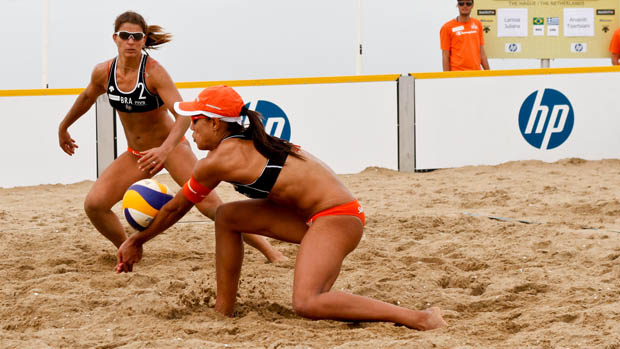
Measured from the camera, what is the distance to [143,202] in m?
5.23

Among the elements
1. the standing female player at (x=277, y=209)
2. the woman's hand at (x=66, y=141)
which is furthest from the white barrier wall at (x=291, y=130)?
the standing female player at (x=277, y=209)

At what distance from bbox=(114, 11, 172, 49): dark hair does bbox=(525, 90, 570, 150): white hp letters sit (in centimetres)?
636

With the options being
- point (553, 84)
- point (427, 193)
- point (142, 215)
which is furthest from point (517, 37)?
point (142, 215)

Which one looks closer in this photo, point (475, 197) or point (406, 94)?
point (475, 197)

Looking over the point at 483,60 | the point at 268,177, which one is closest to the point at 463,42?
the point at 483,60

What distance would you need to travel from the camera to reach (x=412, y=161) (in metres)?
10.8

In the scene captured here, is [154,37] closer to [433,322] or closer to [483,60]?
[433,322]

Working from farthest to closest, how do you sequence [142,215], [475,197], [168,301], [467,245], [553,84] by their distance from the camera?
1. [553,84]
2. [475,197]
3. [467,245]
4. [142,215]
5. [168,301]

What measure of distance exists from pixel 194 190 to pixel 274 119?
614 cm

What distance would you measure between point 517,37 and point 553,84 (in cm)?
103

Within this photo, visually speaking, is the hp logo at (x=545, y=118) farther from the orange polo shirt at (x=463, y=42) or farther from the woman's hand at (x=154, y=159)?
the woman's hand at (x=154, y=159)

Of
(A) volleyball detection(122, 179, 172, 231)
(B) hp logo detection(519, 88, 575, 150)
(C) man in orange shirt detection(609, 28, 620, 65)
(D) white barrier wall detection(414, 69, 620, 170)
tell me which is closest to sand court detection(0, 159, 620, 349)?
(A) volleyball detection(122, 179, 172, 231)

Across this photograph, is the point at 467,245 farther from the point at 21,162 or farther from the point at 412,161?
the point at 21,162

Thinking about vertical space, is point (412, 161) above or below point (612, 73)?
below
